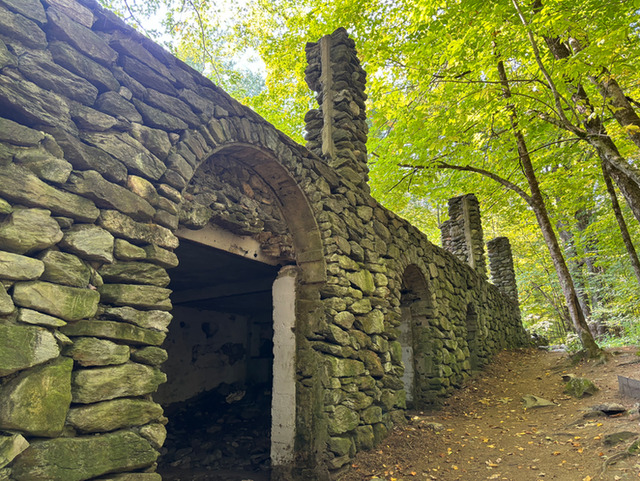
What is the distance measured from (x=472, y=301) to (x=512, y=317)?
Answer: 417cm

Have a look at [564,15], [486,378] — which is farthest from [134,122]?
[486,378]

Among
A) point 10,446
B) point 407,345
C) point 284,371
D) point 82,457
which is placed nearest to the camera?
point 10,446

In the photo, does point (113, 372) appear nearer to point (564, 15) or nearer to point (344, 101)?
point (344, 101)

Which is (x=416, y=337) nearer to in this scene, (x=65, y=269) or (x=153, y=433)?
(x=153, y=433)

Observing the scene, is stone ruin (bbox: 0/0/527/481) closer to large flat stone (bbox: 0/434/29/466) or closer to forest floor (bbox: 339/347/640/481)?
large flat stone (bbox: 0/434/29/466)

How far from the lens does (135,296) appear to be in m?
2.17

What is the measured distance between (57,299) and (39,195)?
0.50 meters

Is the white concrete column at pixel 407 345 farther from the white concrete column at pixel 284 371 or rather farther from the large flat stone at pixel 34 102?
the large flat stone at pixel 34 102

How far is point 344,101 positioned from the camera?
529 cm

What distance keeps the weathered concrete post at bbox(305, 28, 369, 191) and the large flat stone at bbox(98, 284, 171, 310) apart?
10.2 ft

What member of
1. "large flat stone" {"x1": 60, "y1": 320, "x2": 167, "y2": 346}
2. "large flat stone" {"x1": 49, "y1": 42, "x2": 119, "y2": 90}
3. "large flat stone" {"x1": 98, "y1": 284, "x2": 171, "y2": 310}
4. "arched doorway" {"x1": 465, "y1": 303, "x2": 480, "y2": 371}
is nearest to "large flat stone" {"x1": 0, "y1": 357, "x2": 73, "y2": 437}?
"large flat stone" {"x1": 60, "y1": 320, "x2": 167, "y2": 346}

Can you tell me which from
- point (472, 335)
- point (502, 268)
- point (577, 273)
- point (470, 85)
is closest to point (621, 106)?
point (470, 85)

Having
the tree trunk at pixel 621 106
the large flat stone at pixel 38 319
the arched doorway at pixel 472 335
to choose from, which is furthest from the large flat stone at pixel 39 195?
the arched doorway at pixel 472 335

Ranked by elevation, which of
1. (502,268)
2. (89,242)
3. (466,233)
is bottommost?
(89,242)
